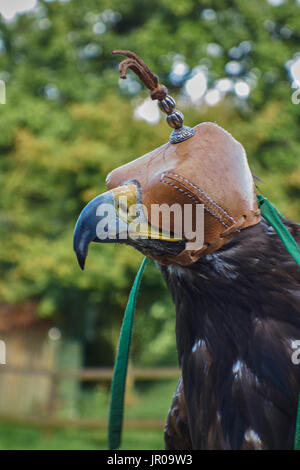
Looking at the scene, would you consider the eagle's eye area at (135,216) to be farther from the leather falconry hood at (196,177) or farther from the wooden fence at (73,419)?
the wooden fence at (73,419)

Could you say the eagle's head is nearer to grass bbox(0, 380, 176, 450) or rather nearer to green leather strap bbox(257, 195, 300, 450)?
green leather strap bbox(257, 195, 300, 450)

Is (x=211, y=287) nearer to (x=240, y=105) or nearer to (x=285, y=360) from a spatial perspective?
(x=285, y=360)

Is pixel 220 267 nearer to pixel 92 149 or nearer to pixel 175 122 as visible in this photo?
pixel 175 122

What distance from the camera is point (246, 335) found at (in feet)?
4.90

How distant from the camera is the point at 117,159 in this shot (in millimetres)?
9336

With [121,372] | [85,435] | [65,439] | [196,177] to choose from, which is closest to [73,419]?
[65,439]

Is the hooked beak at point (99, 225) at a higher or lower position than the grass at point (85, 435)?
lower

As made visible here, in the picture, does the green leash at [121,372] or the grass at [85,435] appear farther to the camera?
the grass at [85,435]

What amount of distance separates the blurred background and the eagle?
7423 millimetres

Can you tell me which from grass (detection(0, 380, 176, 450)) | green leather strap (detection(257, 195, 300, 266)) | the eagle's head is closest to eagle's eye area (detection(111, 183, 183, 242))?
the eagle's head

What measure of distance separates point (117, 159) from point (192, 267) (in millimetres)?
8004

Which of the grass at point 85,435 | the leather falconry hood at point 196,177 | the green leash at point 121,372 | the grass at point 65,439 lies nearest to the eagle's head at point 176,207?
the leather falconry hood at point 196,177

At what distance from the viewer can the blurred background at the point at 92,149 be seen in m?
9.50

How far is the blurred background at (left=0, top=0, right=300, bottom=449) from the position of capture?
31.2 feet
